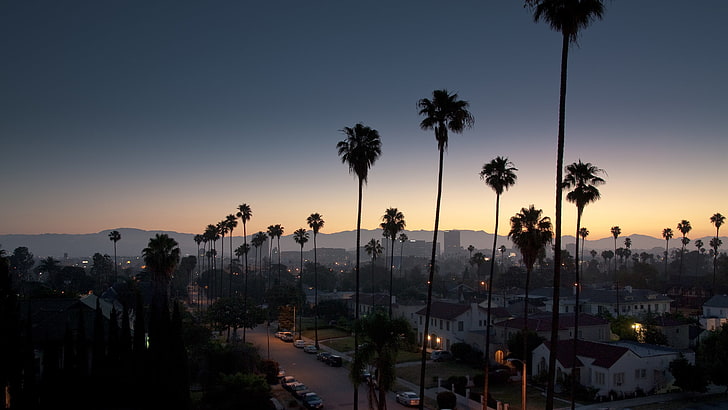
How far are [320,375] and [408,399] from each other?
14.3 meters

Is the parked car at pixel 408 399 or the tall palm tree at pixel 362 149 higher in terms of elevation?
the tall palm tree at pixel 362 149

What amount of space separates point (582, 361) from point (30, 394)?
4257cm

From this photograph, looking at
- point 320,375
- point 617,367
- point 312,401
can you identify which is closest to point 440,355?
point 320,375

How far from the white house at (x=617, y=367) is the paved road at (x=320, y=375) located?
56.1ft

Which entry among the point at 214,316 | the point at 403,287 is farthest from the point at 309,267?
the point at 214,316

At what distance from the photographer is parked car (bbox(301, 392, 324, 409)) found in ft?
126

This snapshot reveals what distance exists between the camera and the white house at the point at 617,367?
42219 millimetres

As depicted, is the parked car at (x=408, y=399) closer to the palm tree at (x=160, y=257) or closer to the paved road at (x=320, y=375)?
the paved road at (x=320, y=375)

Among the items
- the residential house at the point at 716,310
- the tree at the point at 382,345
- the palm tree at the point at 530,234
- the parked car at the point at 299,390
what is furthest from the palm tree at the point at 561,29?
the residential house at the point at 716,310

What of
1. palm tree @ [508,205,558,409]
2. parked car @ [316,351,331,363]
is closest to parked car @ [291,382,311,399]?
parked car @ [316,351,331,363]

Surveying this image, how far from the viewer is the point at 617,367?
139ft

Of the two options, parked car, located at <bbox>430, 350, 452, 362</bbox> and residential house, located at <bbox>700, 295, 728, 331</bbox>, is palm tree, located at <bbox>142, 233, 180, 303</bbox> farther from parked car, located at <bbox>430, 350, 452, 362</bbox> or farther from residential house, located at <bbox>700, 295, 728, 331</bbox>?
residential house, located at <bbox>700, 295, 728, 331</bbox>

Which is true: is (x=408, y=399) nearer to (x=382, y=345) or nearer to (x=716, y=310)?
(x=382, y=345)

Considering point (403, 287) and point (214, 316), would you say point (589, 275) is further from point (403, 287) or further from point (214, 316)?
point (214, 316)
